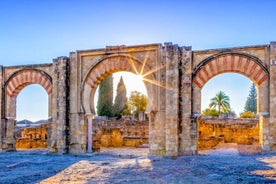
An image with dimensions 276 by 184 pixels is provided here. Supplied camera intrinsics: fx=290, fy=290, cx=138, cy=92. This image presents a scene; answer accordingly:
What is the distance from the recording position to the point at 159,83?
8.66 metres

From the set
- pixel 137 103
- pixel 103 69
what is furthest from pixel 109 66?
pixel 137 103

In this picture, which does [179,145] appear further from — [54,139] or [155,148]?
[54,139]

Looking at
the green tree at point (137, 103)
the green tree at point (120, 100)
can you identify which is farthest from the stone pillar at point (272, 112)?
the green tree at point (137, 103)

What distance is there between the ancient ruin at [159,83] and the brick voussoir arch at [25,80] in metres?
0.04

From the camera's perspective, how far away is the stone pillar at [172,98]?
8352mm

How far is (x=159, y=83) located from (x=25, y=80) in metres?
4.94

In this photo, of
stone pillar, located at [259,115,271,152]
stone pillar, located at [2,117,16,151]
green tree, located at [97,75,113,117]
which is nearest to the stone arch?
stone pillar, located at [2,117,16,151]

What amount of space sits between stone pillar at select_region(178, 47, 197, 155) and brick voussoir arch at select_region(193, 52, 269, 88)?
0.27 meters

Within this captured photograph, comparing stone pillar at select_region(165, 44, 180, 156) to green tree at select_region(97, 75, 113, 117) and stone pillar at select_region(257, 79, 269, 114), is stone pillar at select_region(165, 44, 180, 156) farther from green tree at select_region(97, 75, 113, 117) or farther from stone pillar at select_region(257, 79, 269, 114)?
green tree at select_region(97, 75, 113, 117)

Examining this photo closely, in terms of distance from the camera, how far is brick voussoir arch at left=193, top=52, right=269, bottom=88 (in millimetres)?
8109

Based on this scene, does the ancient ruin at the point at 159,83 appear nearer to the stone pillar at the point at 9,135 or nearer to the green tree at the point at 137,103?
the stone pillar at the point at 9,135

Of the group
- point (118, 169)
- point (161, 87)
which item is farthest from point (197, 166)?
point (161, 87)

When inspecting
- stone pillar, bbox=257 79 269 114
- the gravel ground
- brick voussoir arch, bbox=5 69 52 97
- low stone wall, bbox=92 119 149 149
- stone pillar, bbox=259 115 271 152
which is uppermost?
brick voussoir arch, bbox=5 69 52 97

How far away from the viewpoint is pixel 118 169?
20.5 feet
